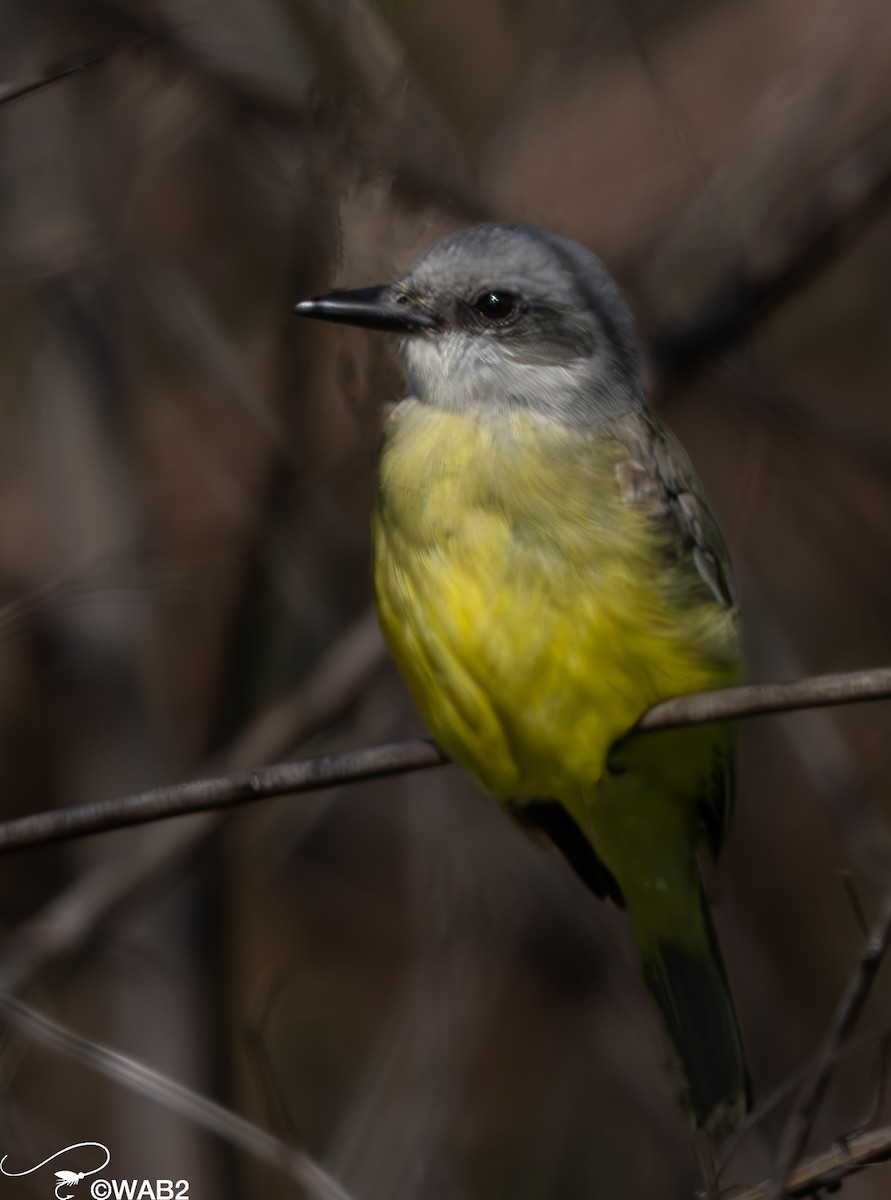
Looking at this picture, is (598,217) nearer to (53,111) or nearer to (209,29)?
(209,29)

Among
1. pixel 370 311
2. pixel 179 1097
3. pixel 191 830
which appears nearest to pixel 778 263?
pixel 370 311

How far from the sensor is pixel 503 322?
3.71 metres

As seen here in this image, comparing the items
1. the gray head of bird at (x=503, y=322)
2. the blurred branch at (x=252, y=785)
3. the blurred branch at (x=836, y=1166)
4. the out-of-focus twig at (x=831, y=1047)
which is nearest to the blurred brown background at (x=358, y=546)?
the gray head of bird at (x=503, y=322)

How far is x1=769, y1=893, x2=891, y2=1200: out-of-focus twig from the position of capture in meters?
2.48

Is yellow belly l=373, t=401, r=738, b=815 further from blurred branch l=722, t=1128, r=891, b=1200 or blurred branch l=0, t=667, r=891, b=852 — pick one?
blurred branch l=722, t=1128, r=891, b=1200

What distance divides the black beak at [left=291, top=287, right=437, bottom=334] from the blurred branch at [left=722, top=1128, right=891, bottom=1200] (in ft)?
6.94

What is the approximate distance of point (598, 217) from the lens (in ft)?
19.6

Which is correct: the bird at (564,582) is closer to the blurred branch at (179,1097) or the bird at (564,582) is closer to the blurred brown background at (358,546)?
the blurred branch at (179,1097)

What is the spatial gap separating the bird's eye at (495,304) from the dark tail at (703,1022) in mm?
1653

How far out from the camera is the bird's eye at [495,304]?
3.70 metres

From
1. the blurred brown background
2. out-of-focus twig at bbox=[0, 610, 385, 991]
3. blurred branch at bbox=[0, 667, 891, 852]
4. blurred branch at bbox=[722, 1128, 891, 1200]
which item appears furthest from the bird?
out-of-focus twig at bbox=[0, 610, 385, 991]

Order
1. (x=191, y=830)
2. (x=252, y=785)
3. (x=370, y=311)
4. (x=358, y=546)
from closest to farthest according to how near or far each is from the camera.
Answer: (x=252, y=785) → (x=370, y=311) → (x=191, y=830) → (x=358, y=546)

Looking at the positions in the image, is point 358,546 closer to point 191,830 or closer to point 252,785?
point 191,830

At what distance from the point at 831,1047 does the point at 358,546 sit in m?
3.88
